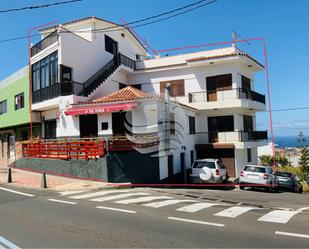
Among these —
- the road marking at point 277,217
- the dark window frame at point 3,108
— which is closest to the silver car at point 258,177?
the road marking at point 277,217

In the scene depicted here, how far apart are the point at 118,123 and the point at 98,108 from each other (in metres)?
1.73

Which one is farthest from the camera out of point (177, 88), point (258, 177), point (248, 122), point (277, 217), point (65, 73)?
point (248, 122)

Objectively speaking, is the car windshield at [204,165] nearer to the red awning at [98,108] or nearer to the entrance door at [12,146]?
the red awning at [98,108]

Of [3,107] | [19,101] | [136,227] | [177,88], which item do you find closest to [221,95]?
[177,88]

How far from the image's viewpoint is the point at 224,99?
24.2 m

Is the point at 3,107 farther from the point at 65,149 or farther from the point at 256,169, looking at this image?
the point at 256,169

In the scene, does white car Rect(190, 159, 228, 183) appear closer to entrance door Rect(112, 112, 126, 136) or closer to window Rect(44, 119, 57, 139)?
entrance door Rect(112, 112, 126, 136)

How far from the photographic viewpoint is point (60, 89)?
2127 cm

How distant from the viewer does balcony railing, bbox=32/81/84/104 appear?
21328 mm

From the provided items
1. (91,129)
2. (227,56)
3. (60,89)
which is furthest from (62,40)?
(227,56)

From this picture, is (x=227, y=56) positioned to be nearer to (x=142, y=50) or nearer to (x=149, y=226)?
(x=142, y=50)

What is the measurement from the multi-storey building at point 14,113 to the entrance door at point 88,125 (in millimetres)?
5329

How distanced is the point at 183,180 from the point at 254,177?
5129mm

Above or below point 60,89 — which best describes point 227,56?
above
